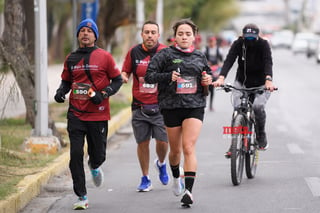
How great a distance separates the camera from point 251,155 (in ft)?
34.0

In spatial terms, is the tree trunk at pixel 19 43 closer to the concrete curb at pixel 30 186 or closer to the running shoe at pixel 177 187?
the concrete curb at pixel 30 186

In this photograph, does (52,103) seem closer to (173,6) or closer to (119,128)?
(119,128)

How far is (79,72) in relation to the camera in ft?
28.0

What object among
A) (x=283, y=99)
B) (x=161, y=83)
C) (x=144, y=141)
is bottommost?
(x=283, y=99)

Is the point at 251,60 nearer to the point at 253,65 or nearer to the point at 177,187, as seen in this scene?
the point at 253,65

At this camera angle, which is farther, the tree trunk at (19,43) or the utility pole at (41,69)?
the tree trunk at (19,43)

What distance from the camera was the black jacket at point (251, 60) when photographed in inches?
402

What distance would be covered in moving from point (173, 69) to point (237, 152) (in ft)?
5.30

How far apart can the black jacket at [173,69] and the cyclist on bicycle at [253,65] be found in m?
1.39

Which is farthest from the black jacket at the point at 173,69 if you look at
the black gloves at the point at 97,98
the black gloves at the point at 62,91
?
the black gloves at the point at 62,91

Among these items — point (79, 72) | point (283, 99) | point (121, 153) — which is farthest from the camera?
point (283, 99)

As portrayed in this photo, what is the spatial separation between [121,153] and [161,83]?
4.79m

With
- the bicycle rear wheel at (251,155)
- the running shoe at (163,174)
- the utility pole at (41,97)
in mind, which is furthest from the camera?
the utility pole at (41,97)

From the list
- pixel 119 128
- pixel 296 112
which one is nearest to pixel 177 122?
pixel 119 128
